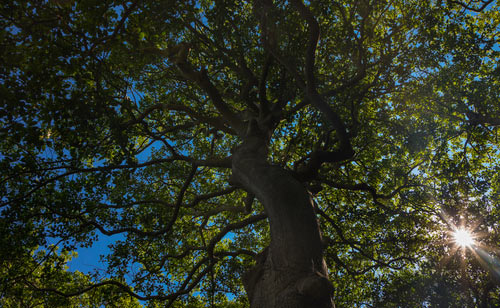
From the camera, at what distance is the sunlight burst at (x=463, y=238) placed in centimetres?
957

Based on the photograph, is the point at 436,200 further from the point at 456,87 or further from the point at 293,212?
the point at 293,212

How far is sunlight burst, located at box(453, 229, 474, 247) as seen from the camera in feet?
31.4

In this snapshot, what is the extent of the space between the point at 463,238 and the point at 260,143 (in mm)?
9261

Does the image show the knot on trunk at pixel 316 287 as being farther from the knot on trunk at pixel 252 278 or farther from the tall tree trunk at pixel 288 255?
the knot on trunk at pixel 252 278

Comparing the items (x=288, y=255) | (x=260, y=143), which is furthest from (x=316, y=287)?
(x=260, y=143)

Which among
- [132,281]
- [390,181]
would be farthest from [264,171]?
[390,181]

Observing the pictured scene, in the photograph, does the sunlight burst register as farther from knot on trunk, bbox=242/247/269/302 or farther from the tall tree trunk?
knot on trunk, bbox=242/247/269/302

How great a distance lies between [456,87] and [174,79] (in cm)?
1024

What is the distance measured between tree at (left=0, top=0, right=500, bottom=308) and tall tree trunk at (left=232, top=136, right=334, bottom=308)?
0.09 feet

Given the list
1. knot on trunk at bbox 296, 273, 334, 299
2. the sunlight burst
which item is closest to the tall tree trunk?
knot on trunk at bbox 296, 273, 334, 299

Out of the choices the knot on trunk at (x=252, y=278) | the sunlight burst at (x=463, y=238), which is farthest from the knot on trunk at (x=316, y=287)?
the sunlight burst at (x=463, y=238)

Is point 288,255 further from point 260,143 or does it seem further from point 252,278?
point 260,143

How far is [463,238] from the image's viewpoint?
981cm

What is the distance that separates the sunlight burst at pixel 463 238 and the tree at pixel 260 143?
279 mm
